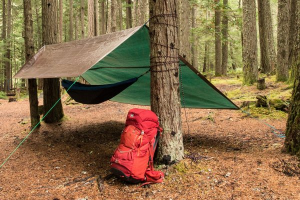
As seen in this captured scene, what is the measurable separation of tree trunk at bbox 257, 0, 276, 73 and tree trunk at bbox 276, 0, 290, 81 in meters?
1.95

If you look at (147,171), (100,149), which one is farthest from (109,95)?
(147,171)

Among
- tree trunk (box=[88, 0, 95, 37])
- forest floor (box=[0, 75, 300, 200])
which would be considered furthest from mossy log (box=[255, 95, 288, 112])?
tree trunk (box=[88, 0, 95, 37])

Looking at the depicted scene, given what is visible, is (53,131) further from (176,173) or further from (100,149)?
(176,173)

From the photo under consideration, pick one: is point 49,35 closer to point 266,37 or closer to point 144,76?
point 144,76

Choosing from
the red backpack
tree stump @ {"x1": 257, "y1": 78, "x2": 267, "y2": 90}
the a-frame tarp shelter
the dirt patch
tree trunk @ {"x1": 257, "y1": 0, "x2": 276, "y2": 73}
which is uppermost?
tree trunk @ {"x1": 257, "y1": 0, "x2": 276, "y2": 73}

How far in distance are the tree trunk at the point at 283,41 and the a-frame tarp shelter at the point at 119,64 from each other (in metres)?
3.57

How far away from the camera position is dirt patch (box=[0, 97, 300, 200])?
2.08 metres

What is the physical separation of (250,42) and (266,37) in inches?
89.2

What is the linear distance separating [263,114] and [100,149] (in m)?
3.13

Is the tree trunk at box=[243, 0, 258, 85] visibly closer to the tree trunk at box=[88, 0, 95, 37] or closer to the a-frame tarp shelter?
the a-frame tarp shelter

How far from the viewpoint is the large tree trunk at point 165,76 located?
8.04 ft

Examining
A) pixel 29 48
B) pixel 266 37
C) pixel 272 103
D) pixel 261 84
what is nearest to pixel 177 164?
pixel 272 103

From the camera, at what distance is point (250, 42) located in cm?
671

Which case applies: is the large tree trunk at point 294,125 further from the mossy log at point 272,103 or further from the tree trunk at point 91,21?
the tree trunk at point 91,21
